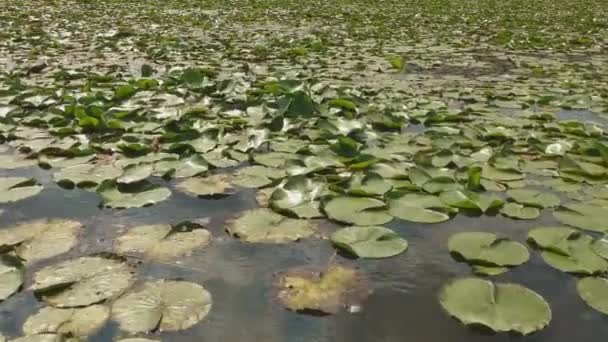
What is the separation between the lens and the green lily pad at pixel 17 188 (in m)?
2.02

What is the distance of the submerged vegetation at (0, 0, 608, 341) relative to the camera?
143cm

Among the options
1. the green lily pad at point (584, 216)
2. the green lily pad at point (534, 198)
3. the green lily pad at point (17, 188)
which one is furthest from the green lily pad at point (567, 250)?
the green lily pad at point (17, 188)

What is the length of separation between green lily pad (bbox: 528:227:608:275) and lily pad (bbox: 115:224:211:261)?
109 centimetres

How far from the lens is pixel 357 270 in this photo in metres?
1.59

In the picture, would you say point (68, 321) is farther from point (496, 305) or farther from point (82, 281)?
point (496, 305)

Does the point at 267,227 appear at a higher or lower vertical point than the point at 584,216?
lower

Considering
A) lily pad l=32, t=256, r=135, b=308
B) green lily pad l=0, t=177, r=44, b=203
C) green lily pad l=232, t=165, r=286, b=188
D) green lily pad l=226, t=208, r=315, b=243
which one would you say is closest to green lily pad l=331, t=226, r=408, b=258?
green lily pad l=226, t=208, r=315, b=243

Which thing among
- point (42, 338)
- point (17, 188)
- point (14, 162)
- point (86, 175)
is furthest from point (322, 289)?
point (14, 162)

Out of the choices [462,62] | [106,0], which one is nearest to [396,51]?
[462,62]

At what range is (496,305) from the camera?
138cm

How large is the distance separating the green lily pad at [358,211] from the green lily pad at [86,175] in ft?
3.10

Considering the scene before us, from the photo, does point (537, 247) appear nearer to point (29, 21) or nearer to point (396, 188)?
point (396, 188)

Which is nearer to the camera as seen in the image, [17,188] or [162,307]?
[162,307]

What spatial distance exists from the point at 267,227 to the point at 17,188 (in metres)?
1.06
